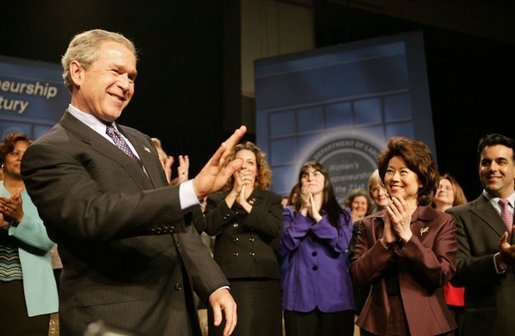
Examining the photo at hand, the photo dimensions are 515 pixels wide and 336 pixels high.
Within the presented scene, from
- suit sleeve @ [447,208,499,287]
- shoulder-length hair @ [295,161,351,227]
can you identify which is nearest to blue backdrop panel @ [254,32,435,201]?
shoulder-length hair @ [295,161,351,227]

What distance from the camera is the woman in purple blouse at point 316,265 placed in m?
3.69

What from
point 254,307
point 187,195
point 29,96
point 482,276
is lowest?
point 254,307

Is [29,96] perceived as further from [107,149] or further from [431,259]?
[431,259]

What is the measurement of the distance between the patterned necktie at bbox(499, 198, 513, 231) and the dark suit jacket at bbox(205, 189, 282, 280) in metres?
1.41

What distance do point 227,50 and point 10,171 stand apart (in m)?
5.06

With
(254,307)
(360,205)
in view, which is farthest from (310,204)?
(360,205)

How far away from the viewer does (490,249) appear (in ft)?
9.27

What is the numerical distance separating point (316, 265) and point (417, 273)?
4.77 ft

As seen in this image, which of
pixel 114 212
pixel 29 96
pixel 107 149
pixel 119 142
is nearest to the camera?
pixel 114 212

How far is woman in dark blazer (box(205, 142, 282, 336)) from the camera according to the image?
3.68m

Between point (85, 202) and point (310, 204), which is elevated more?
point (310, 204)

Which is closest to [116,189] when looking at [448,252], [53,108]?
[448,252]

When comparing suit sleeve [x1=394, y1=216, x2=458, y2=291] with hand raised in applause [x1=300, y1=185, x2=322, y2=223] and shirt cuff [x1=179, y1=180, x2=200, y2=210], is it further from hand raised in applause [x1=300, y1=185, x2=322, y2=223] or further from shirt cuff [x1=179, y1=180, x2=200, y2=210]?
hand raised in applause [x1=300, y1=185, x2=322, y2=223]

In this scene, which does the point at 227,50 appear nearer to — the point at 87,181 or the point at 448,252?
the point at 448,252
